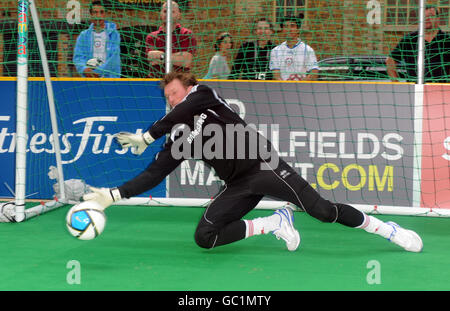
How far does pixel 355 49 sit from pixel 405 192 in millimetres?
4634

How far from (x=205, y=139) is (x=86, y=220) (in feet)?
3.96

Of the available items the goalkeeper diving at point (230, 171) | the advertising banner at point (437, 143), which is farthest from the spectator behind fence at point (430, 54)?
the goalkeeper diving at point (230, 171)

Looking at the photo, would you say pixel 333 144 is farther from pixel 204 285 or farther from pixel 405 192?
pixel 204 285

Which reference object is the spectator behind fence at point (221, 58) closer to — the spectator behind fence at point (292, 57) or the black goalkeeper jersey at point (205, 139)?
the spectator behind fence at point (292, 57)

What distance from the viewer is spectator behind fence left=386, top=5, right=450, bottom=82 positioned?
804 cm

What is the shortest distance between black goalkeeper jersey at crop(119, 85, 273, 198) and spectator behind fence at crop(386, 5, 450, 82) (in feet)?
11.1

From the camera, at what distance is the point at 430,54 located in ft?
26.6

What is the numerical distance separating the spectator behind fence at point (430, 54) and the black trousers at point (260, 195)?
10.8ft

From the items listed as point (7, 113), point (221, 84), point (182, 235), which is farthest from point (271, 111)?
point (7, 113)

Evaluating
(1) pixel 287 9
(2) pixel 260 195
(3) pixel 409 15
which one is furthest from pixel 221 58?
(3) pixel 409 15

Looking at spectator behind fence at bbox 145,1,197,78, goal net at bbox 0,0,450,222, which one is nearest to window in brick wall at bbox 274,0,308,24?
goal net at bbox 0,0,450,222

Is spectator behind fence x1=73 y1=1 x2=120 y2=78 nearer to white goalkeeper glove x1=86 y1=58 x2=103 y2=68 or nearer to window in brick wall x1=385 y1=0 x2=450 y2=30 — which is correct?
white goalkeeper glove x1=86 y1=58 x2=103 y2=68

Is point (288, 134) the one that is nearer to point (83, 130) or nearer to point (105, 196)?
point (83, 130)

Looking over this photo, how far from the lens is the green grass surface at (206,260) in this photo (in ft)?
14.1
